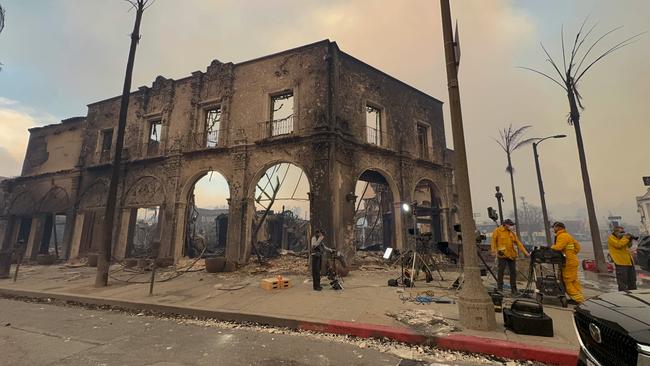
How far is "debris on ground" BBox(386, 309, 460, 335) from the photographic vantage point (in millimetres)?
4430

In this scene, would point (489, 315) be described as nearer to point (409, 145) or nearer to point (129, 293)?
point (129, 293)

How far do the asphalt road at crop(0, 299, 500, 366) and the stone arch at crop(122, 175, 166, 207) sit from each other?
989 centimetres

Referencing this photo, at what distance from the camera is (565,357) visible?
139 inches

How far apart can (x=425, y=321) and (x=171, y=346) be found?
4.06 meters

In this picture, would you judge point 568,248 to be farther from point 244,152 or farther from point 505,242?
Answer: point 244,152

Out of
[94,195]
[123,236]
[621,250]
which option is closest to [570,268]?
[621,250]

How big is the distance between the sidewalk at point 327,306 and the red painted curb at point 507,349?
11 millimetres

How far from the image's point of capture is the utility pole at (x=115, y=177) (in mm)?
9214

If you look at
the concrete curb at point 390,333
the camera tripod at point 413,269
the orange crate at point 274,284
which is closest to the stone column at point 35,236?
the concrete curb at point 390,333

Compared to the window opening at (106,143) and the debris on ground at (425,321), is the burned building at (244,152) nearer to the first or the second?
the window opening at (106,143)

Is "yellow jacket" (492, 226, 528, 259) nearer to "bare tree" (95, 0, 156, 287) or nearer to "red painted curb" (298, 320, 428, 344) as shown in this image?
"red painted curb" (298, 320, 428, 344)

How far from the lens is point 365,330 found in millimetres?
4594

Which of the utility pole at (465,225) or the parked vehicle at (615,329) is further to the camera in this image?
the utility pole at (465,225)

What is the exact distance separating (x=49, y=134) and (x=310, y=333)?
2563 centimetres
